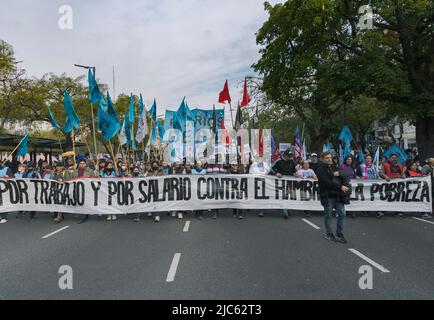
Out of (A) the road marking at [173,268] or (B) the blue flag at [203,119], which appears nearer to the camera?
(A) the road marking at [173,268]

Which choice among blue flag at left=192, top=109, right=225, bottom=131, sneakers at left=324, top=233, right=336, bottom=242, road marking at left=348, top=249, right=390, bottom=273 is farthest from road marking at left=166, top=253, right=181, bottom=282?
blue flag at left=192, top=109, right=225, bottom=131

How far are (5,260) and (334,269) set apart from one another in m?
5.52

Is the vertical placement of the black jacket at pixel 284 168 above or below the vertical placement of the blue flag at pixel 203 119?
below

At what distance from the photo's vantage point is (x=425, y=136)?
16.9m

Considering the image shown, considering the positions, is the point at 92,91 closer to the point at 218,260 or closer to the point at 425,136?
the point at 218,260

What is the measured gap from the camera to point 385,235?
8.72 m

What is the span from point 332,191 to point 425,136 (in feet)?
36.0

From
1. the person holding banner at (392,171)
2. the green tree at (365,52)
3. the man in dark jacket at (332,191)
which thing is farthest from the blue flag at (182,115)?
the man in dark jacket at (332,191)

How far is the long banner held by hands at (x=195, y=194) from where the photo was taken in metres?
11.6

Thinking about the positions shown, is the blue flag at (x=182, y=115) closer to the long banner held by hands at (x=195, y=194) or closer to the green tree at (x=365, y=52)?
the green tree at (x=365, y=52)

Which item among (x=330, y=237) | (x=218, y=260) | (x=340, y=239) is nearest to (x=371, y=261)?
(x=340, y=239)

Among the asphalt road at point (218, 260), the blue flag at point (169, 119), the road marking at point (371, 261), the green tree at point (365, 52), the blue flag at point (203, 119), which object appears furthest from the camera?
the blue flag at point (203, 119)

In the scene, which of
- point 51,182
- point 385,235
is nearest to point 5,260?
point 51,182

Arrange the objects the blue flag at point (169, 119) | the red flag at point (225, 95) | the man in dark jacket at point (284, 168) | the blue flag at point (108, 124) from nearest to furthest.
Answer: the man in dark jacket at point (284, 168)
the blue flag at point (108, 124)
the red flag at point (225, 95)
the blue flag at point (169, 119)
